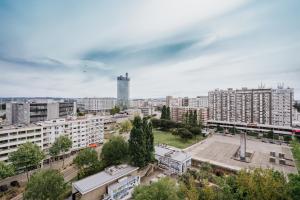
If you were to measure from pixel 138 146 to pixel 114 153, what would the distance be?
137 inches

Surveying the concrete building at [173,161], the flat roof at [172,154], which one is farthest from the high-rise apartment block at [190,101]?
the concrete building at [173,161]

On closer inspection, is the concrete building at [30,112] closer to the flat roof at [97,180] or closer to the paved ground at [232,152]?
the flat roof at [97,180]

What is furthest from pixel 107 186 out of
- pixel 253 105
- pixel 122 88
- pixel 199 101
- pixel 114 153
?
pixel 122 88

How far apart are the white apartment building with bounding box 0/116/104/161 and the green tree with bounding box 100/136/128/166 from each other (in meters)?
11.5

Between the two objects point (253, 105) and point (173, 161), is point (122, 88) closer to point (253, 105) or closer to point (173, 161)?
point (253, 105)

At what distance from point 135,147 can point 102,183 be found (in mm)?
6010

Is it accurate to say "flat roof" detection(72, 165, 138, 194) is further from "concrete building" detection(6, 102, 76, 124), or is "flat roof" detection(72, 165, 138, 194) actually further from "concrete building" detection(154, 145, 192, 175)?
"concrete building" detection(6, 102, 76, 124)

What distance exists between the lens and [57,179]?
14359mm

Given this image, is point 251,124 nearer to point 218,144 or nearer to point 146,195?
point 218,144

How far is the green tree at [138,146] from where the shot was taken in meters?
20.3

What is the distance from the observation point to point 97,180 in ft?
54.1

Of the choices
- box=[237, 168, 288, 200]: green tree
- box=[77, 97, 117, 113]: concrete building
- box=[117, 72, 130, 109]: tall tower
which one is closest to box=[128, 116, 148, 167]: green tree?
box=[237, 168, 288, 200]: green tree

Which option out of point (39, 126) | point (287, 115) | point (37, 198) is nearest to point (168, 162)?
point (37, 198)

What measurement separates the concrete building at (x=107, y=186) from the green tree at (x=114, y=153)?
10.3 feet
